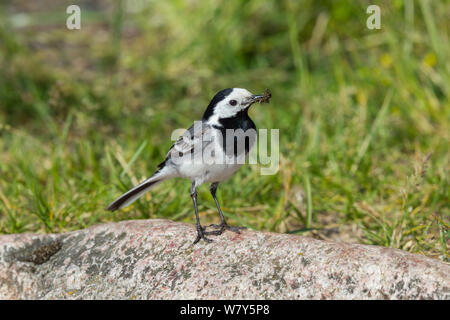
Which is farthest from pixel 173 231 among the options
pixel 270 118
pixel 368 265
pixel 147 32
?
pixel 147 32

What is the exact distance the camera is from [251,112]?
5578mm

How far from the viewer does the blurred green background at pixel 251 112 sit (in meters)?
3.82

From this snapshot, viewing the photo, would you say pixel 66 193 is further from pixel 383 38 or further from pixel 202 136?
pixel 383 38

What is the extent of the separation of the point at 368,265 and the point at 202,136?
112 centimetres

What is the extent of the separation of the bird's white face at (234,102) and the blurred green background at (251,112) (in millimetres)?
868

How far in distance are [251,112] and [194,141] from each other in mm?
2513

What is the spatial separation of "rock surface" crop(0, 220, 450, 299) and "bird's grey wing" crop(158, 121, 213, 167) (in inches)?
15.4

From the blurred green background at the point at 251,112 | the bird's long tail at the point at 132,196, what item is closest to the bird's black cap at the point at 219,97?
the bird's long tail at the point at 132,196

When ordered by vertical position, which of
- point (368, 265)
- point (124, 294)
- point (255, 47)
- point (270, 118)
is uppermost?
A: point (255, 47)

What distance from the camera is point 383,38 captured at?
5883mm

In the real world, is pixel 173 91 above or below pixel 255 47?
below

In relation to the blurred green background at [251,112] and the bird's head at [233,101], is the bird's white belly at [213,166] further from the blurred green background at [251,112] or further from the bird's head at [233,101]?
the blurred green background at [251,112]
